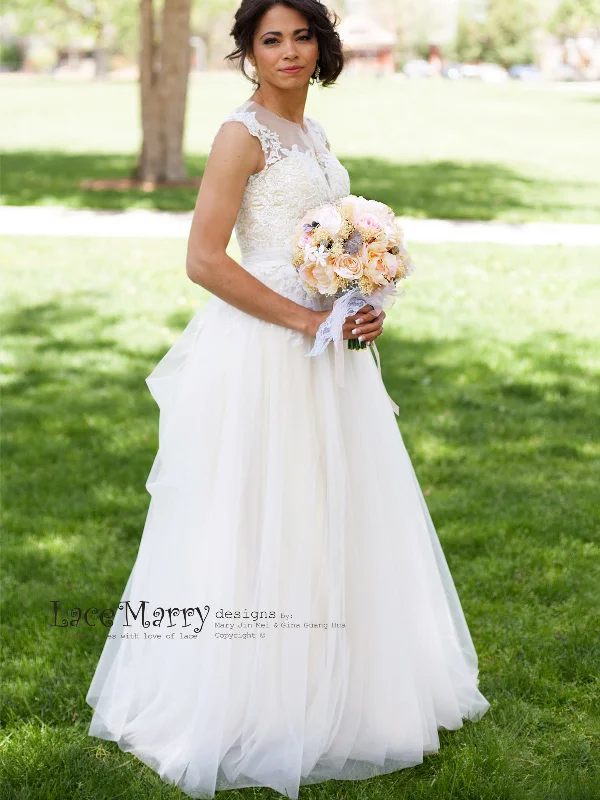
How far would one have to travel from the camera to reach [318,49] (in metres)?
3.21

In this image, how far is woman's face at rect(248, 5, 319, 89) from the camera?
3.11 metres

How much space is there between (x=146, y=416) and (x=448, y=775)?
3.76 meters

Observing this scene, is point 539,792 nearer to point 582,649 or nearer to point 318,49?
point 582,649

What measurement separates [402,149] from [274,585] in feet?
66.9

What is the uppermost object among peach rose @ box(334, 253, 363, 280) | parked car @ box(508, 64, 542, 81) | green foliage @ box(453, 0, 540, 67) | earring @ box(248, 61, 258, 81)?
earring @ box(248, 61, 258, 81)

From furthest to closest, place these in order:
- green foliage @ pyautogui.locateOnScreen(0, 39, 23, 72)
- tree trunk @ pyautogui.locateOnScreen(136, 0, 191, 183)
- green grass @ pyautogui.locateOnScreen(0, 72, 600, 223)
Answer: green foliage @ pyautogui.locateOnScreen(0, 39, 23, 72) → tree trunk @ pyautogui.locateOnScreen(136, 0, 191, 183) → green grass @ pyautogui.locateOnScreen(0, 72, 600, 223)

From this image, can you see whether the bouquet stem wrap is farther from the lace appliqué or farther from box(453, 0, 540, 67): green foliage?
box(453, 0, 540, 67): green foliage

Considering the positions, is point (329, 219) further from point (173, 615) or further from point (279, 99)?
point (173, 615)

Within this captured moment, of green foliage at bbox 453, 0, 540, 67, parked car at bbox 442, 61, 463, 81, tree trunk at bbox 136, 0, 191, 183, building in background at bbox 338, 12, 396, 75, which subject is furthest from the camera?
building in background at bbox 338, 12, 396, 75

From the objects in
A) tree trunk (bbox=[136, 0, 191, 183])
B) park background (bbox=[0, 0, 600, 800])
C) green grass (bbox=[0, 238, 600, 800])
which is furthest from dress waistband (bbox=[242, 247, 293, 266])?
tree trunk (bbox=[136, 0, 191, 183])

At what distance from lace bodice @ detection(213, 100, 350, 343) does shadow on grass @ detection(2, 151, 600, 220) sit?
9968mm

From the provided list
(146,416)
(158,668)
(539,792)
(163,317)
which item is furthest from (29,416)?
(539,792)

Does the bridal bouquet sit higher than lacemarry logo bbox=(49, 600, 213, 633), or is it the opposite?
the bridal bouquet

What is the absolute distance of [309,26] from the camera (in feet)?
10.3
